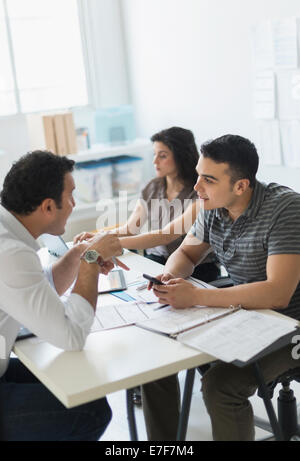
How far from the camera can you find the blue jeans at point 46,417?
1.74 metres

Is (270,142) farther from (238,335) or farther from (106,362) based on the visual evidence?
(106,362)

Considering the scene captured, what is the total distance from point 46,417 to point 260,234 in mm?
910

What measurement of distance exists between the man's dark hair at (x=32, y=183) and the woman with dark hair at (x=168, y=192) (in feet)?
3.60

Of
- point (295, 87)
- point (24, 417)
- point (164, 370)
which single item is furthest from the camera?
point (295, 87)

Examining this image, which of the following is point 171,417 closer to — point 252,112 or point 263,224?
point 263,224

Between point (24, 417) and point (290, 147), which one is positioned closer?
point (24, 417)

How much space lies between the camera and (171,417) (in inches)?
89.4

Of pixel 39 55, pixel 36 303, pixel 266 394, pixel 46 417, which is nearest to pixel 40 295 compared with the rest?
pixel 36 303

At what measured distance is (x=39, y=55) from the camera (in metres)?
4.53

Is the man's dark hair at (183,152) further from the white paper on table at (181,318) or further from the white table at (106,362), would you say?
the white table at (106,362)

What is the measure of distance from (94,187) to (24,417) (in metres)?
2.88

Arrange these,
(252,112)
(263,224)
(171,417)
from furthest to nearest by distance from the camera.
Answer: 1. (252,112)
2. (171,417)
3. (263,224)

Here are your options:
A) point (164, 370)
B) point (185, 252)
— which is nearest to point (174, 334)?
point (164, 370)

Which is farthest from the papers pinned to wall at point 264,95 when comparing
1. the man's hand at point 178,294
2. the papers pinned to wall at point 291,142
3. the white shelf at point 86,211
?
the man's hand at point 178,294
